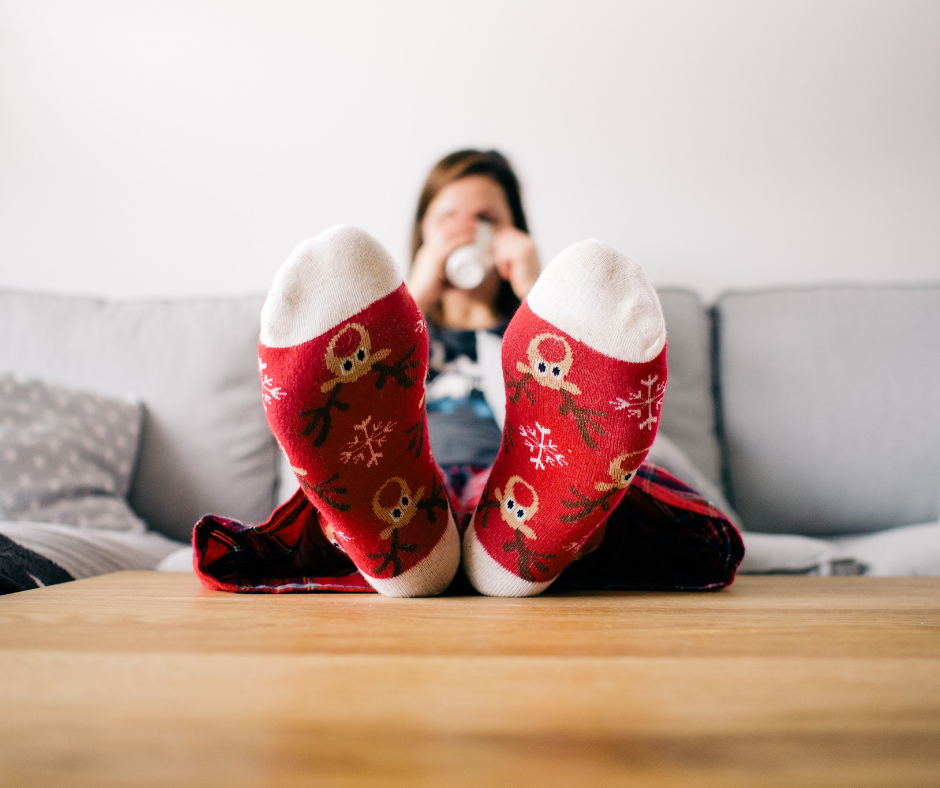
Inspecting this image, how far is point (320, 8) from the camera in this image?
1.27 meters

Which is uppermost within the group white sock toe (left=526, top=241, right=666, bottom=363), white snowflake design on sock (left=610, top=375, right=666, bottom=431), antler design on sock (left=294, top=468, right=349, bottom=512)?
white sock toe (left=526, top=241, right=666, bottom=363)

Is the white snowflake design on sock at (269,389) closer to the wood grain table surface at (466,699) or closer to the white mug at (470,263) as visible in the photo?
the wood grain table surface at (466,699)

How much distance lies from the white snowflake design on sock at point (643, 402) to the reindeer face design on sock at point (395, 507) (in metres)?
0.15

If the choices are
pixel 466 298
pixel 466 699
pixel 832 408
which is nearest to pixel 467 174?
pixel 466 298

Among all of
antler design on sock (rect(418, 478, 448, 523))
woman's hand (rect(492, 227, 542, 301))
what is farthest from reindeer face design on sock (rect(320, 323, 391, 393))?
woman's hand (rect(492, 227, 542, 301))

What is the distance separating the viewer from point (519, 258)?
32.9 inches

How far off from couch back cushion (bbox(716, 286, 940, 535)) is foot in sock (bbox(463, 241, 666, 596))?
697 mm

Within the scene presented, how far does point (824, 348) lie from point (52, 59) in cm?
159

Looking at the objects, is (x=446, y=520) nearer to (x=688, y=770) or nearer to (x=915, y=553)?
(x=688, y=770)

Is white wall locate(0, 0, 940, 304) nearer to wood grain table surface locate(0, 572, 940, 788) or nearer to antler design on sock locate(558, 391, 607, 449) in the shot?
antler design on sock locate(558, 391, 607, 449)

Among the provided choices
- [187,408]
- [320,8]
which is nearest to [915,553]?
[187,408]

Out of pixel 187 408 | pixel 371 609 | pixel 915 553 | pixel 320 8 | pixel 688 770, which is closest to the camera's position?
pixel 688 770

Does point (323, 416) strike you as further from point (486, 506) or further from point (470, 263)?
point (470, 263)

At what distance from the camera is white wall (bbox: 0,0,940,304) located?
1280 millimetres
